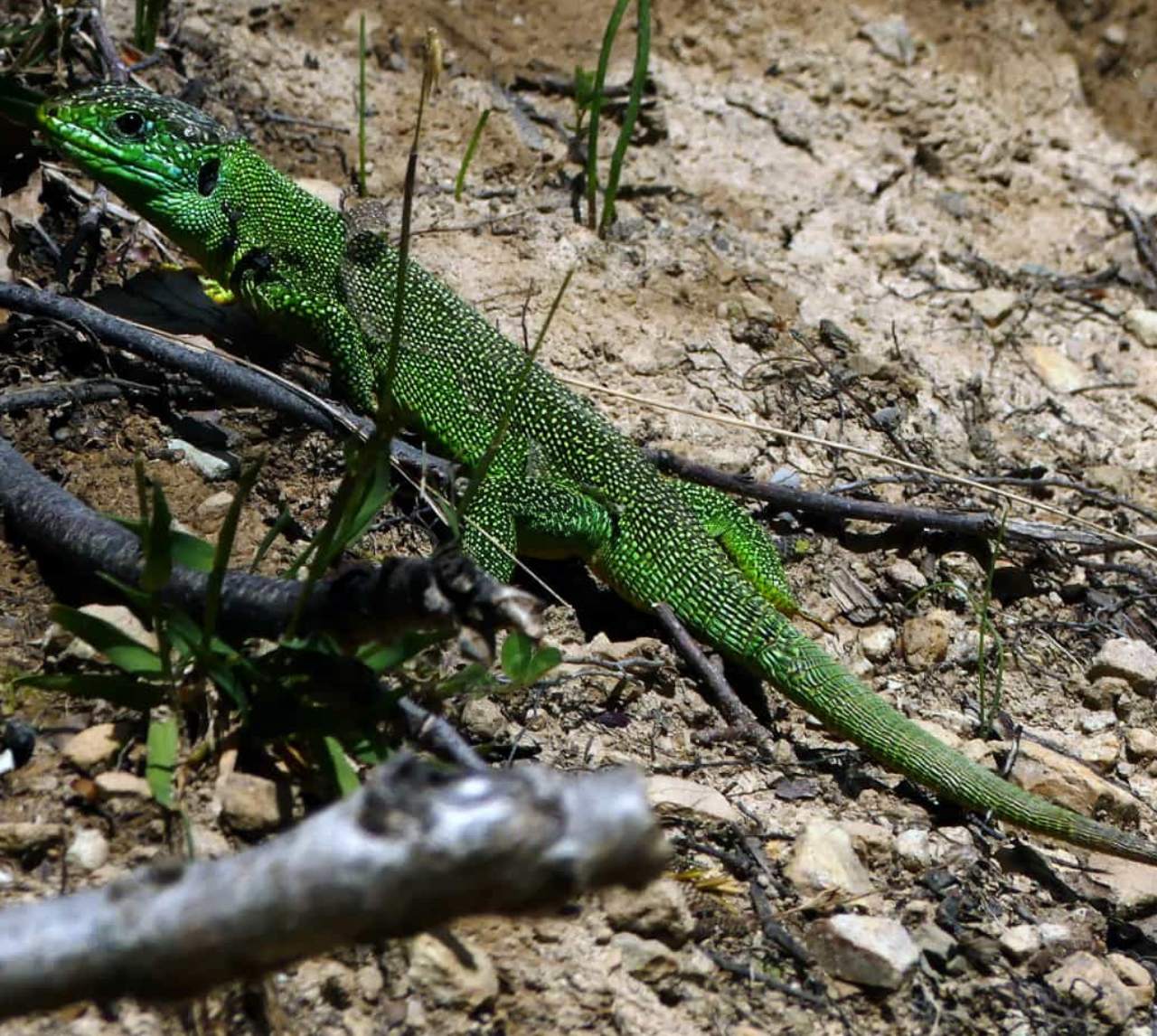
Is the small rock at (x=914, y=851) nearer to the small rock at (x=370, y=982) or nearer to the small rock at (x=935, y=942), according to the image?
the small rock at (x=935, y=942)

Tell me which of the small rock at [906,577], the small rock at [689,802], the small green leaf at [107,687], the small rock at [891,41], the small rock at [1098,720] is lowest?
the small rock at [689,802]

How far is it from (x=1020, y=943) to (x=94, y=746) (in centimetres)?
207

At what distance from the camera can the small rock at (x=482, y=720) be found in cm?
301

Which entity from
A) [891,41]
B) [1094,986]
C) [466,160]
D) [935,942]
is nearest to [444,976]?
[935,942]

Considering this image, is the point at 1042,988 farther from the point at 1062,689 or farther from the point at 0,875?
the point at 0,875

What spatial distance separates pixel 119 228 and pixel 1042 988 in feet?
12.2

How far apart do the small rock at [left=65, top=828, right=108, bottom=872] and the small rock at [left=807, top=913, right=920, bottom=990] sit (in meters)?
1.46

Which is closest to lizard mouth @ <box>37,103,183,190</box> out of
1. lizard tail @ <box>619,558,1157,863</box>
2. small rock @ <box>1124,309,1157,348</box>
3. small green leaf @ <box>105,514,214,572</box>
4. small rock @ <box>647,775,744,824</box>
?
small green leaf @ <box>105,514,214,572</box>

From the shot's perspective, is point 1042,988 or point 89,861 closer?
point 89,861

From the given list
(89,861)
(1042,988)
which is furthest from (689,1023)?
(89,861)

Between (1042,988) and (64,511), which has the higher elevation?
(64,511)

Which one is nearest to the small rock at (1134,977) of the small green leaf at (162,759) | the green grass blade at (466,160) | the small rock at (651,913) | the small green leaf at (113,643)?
the small rock at (651,913)

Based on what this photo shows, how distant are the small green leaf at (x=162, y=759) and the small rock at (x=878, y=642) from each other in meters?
2.35

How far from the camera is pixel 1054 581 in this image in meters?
4.39
